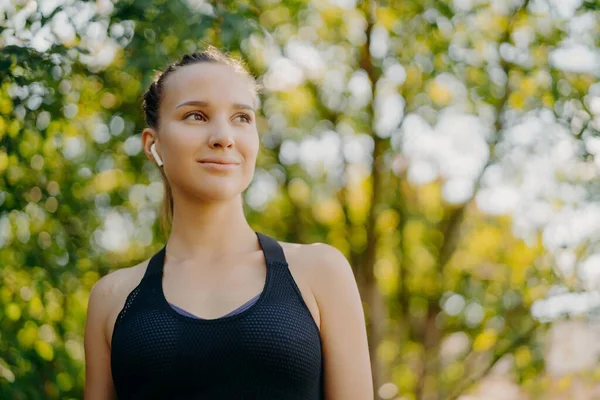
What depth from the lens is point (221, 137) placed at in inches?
78.9

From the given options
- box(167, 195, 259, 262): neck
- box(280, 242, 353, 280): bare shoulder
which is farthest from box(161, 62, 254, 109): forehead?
box(280, 242, 353, 280): bare shoulder

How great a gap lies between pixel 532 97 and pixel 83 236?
8.37ft

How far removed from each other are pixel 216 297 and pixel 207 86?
484 millimetres

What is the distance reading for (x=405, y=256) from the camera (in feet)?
19.4

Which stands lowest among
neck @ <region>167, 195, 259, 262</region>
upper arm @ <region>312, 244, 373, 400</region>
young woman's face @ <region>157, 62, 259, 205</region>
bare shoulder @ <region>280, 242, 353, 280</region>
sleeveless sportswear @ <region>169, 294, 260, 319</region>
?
upper arm @ <region>312, 244, 373, 400</region>

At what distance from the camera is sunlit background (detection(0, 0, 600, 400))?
3.19 m

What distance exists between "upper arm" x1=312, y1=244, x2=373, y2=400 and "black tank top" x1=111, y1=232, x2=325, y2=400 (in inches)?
1.2

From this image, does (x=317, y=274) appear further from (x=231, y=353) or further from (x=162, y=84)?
(x=162, y=84)

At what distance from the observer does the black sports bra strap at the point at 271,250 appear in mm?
2064

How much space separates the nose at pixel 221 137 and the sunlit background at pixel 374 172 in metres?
1.02

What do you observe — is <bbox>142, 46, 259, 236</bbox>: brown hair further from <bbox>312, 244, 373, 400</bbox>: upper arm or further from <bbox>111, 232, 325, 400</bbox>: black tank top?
<bbox>312, 244, 373, 400</bbox>: upper arm

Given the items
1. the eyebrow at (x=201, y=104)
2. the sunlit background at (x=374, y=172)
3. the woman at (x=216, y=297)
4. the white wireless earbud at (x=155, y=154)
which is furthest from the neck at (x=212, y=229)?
the sunlit background at (x=374, y=172)

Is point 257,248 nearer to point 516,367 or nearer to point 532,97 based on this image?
point 532,97

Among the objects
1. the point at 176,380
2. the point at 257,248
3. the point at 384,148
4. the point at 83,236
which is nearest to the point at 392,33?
the point at 384,148
